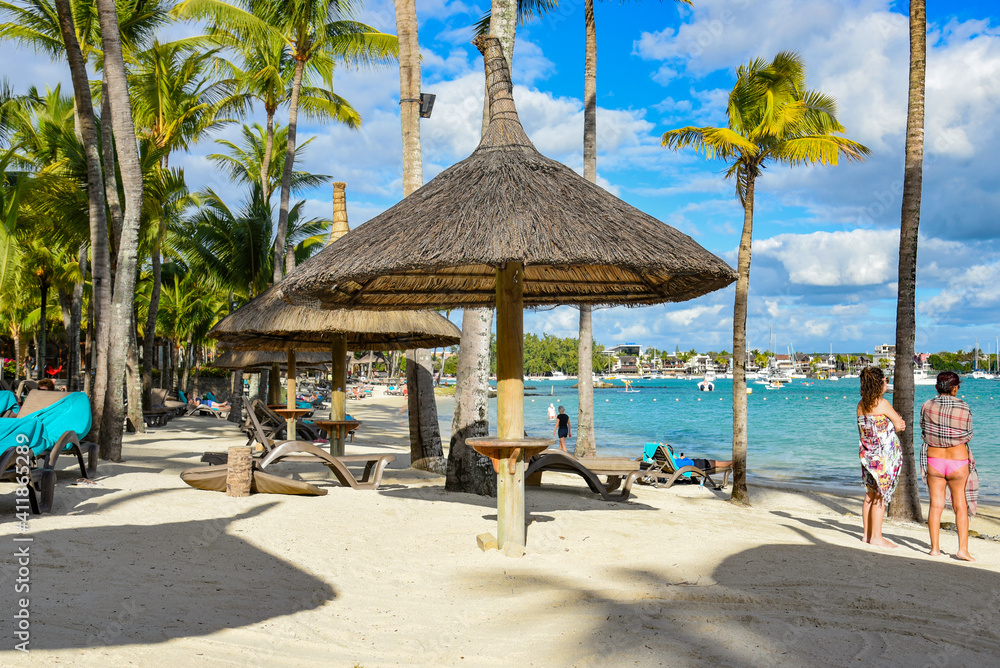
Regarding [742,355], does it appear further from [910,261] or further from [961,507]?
[961,507]

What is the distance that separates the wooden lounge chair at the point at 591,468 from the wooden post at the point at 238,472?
2.80 metres

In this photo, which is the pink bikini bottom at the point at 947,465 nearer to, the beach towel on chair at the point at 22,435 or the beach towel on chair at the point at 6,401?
the beach towel on chair at the point at 22,435

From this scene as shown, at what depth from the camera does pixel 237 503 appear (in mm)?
6207

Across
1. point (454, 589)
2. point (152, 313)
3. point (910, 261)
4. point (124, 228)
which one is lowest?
point (454, 589)

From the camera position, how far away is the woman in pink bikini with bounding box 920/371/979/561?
5367mm

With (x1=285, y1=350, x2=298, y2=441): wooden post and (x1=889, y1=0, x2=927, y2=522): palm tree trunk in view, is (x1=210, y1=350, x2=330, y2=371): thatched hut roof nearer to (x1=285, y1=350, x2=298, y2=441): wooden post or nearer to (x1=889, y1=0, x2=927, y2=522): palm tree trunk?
(x1=285, y1=350, x2=298, y2=441): wooden post

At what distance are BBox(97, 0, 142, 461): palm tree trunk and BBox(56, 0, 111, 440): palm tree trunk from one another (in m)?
0.24

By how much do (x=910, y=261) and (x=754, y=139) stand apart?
3.30 metres

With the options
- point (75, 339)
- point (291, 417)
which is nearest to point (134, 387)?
point (291, 417)

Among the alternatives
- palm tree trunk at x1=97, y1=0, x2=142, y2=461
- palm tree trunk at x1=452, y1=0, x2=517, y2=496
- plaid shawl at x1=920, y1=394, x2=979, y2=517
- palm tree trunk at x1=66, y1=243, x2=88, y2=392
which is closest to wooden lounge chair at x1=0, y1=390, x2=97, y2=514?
palm tree trunk at x1=97, y1=0, x2=142, y2=461

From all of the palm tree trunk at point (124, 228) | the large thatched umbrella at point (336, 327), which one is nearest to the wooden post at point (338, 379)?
the large thatched umbrella at point (336, 327)

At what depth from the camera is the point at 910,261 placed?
8.45 metres

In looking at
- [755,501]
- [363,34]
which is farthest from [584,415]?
[363,34]

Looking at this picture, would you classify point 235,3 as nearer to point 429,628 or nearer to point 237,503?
point 237,503
